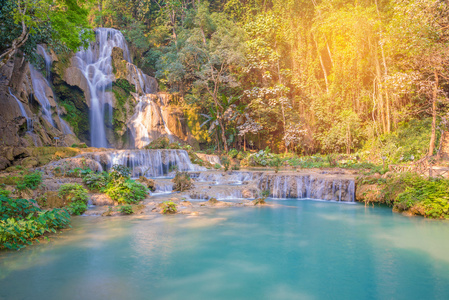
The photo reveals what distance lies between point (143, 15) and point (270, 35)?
44.4 ft

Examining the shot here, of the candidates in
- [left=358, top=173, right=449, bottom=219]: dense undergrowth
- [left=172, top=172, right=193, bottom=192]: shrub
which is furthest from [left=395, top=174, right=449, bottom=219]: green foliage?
[left=172, top=172, right=193, bottom=192]: shrub

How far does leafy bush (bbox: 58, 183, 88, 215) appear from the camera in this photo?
761 centimetres

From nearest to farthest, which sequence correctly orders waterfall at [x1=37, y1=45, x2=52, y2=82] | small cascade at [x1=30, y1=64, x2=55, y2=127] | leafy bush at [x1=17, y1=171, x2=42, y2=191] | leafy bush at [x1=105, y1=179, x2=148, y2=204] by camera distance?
leafy bush at [x1=17, y1=171, x2=42, y2=191] → leafy bush at [x1=105, y1=179, x2=148, y2=204] → small cascade at [x1=30, y1=64, x2=55, y2=127] → waterfall at [x1=37, y1=45, x2=52, y2=82]

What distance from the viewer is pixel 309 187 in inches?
411

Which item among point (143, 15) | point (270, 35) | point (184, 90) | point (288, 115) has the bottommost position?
point (288, 115)

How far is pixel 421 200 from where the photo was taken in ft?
23.9

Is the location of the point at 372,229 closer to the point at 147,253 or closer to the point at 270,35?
the point at 147,253

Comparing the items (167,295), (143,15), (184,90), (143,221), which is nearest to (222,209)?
(143,221)

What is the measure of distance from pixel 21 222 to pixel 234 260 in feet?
12.4

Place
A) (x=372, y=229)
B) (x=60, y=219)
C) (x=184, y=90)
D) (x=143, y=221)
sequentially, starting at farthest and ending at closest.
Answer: (x=184, y=90)
(x=143, y=221)
(x=372, y=229)
(x=60, y=219)

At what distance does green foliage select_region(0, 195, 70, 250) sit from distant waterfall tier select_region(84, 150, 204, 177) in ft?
22.3

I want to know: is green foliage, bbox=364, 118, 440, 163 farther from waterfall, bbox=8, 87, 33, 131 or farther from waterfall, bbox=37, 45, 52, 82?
waterfall, bbox=37, 45, 52, 82

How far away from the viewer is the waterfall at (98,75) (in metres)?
19.3

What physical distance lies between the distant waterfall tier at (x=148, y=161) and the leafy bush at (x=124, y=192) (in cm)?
336
